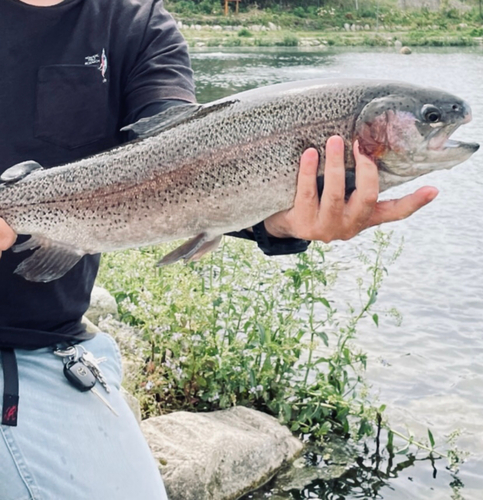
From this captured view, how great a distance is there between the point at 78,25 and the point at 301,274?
3.03 meters

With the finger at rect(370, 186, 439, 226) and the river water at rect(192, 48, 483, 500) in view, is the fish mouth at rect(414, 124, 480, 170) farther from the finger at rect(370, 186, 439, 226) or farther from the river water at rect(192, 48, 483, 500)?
the river water at rect(192, 48, 483, 500)

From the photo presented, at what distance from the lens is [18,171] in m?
2.97

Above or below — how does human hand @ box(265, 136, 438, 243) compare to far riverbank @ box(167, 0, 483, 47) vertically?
above

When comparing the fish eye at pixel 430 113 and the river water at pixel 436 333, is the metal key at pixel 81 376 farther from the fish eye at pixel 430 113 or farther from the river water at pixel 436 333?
the river water at pixel 436 333

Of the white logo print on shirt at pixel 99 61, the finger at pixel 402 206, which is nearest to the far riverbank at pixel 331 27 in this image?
the white logo print on shirt at pixel 99 61

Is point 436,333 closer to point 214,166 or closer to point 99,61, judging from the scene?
point 99,61

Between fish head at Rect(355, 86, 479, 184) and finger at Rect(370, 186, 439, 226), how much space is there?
0.24ft

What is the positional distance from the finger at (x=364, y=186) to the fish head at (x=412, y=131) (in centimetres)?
4

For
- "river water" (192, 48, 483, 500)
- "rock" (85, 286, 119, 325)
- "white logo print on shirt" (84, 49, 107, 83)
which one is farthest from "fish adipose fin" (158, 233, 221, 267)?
"rock" (85, 286, 119, 325)

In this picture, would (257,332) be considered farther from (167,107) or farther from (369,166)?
(369,166)

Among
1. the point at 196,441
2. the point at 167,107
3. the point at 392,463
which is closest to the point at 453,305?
the point at 392,463

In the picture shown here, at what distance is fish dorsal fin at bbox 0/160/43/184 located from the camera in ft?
9.73

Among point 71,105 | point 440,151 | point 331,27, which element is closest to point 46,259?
point 71,105

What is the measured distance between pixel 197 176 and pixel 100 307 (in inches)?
145
